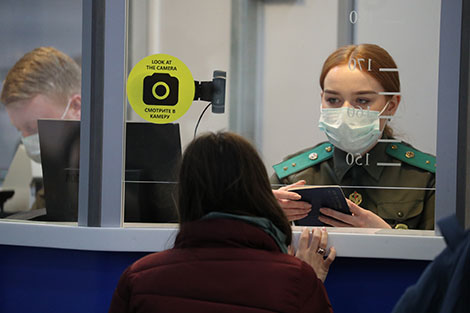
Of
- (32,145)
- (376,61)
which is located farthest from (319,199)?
(32,145)

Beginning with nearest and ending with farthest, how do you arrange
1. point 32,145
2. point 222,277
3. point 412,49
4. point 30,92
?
point 222,277 < point 412,49 < point 32,145 < point 30,92

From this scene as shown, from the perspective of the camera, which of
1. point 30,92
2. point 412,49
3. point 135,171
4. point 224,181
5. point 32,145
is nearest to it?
point 224,181

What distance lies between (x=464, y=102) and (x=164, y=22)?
1.31 meters

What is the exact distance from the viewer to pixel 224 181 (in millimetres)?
1831

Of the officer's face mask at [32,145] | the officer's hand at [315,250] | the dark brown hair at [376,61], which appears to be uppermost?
Result: the dark brown hair at [376,61]

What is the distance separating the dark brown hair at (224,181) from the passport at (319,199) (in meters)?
0.82

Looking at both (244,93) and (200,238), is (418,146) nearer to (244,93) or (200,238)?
(244,93)

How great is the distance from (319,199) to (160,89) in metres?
0.82

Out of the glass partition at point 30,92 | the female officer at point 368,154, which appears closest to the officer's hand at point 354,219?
the female officer at point 368,154

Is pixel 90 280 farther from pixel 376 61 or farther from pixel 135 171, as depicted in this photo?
pixel 376 61

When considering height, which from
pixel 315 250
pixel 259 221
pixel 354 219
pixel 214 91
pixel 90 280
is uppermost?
pixel 214 91

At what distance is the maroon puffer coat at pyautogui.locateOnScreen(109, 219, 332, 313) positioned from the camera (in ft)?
5.59

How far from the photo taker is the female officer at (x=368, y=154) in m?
2.69

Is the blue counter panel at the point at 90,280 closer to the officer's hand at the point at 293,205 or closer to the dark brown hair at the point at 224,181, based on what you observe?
the officer's hand at the point at 293,205
